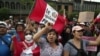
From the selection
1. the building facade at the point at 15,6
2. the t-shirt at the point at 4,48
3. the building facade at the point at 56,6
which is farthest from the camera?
the building facade at the point at 56,6

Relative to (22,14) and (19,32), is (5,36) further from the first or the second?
(22,14)

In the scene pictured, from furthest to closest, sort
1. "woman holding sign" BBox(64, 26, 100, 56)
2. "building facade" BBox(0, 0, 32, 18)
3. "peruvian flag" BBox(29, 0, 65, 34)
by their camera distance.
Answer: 1. "building facade" BBox(0, 0, 32, 18)
2. "peruvian flag" BBox(29, 0, 65, 34)
3. "woman holding sign" BBox(64, 26, 100, 56)

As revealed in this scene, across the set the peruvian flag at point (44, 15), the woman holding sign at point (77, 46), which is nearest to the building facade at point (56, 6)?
the peruvian flag at point (44, 15)

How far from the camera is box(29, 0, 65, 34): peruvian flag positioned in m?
7.67

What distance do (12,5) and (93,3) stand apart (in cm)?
3175

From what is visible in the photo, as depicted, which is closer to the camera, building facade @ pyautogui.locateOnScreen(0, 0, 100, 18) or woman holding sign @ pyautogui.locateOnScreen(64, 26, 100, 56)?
woman holding sign @ pyautogui.locateOnScreen(64, 26, 100, 56)

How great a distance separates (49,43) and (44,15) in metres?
1.05

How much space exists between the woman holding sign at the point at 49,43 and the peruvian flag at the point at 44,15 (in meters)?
0.73

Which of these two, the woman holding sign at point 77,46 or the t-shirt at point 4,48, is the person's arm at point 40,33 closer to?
the woman holding sign at point 77,46

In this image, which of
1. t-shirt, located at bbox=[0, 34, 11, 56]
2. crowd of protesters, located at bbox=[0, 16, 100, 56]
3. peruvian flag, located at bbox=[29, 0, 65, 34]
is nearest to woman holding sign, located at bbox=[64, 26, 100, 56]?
crowd of protesters, located at bbox=[0, 16, 100, 56]

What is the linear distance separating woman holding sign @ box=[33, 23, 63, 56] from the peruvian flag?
0.73m

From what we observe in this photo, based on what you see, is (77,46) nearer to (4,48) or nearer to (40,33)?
(40,33)

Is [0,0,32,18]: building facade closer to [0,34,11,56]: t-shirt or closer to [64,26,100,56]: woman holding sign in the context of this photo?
[0,34,11,56]: t-shirt

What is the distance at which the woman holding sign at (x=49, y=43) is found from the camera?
6773mm
